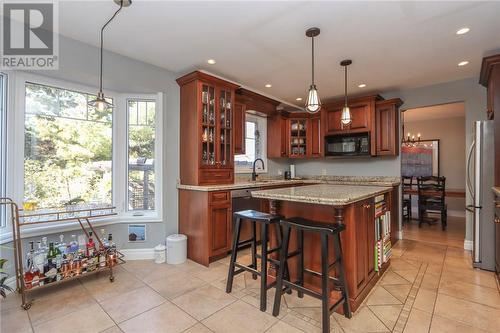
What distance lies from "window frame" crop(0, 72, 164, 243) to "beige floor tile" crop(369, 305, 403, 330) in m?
2.67

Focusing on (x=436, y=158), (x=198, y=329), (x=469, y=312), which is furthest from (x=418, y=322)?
(x=436, y=158)

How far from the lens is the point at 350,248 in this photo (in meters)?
2.11

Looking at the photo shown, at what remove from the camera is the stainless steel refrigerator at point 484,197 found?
287cm

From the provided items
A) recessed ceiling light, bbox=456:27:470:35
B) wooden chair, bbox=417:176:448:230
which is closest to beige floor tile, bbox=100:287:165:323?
recessed ceiling light, bbox=456:27:470:35

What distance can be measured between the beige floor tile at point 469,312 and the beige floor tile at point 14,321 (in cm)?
327

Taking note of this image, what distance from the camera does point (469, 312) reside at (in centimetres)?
205

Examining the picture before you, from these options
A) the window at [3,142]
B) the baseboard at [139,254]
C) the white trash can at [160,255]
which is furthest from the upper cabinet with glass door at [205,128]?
the window at [3,142]

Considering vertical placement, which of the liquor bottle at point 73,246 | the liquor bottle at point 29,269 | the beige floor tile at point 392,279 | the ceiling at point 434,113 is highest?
the ceiling at point 434,113

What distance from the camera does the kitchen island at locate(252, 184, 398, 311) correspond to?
2.04 metres

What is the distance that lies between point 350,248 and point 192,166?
84.4 inches

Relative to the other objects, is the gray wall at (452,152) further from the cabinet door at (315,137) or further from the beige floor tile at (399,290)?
the beige floor tile at (399,290)

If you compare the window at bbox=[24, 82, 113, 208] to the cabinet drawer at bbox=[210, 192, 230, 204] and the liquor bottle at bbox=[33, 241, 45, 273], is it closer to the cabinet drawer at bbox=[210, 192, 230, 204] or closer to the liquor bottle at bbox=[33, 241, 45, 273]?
the liquor bottle at bbox=[33, 241, 45, 273]

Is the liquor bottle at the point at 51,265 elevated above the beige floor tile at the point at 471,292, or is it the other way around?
the liquor bottle at the point at 51,265

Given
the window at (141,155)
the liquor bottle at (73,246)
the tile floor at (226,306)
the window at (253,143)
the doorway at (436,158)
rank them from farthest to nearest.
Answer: the doorway at (436,158), the window at (253,143), the window at (141,155), the liquor bottle at (73,246), the tile floor at (226,306)
